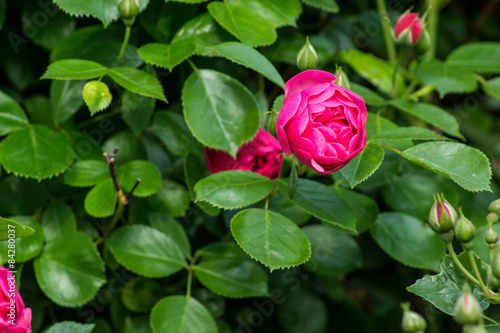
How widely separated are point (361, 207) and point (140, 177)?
0.40 meters

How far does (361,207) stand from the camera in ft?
3.29

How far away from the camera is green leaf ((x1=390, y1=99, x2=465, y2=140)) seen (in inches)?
39.5

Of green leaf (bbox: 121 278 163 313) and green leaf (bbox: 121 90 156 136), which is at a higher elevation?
green leaf (bbox: 121 90 156 136)

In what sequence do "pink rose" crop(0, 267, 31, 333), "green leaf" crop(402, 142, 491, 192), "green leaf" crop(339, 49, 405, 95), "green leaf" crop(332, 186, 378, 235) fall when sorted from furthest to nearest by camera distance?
"green leaf" crop(339, 49, 405, 95)
"green leaf" crop(332, 186, 378, 235)
"green leaf" crop(402, 142, 491, 192)
"pink rose" crop(0, 267, 31, 333)

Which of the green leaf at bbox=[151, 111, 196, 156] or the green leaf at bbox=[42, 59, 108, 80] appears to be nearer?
the green leaf at bbox=[42, 59, 108, 80]

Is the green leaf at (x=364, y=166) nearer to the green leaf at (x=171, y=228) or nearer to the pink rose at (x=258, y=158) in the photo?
the pink rose at (x=258, y=158)

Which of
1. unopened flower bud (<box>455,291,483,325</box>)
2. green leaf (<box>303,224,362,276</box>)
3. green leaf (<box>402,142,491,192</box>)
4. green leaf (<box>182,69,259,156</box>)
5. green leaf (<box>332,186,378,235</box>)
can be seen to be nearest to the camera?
unopened flower bud (<box>455,291,483,325</box>)

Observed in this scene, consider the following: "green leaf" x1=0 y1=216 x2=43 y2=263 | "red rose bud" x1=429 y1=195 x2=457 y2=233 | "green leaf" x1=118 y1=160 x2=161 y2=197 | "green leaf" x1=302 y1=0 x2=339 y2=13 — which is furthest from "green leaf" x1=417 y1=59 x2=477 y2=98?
"green leaf" x1=0 y1=216 x2=43 y2=263

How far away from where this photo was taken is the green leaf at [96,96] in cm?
85

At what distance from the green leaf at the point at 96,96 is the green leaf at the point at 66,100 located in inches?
7.0

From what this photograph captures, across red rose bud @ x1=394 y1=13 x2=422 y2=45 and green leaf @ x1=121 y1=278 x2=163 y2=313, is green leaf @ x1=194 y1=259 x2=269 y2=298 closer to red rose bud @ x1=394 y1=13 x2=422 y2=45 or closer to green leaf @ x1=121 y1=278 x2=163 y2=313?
green leaf @ x1=121 y1=278 x2=163 y2=313

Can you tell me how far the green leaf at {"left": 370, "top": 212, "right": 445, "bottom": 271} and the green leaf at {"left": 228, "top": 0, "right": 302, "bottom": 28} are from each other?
0.41m

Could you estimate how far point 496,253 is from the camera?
2.03 feet

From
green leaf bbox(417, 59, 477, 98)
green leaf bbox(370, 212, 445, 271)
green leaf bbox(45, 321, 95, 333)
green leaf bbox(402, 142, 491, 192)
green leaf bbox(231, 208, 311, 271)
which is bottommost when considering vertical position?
green leaf bbox(370, 212, 445, 271)
